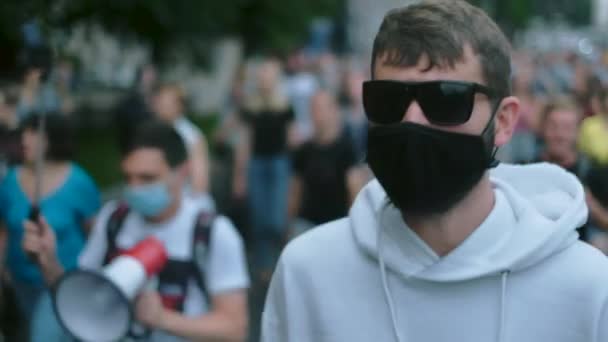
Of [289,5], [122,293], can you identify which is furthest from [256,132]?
[289,5]

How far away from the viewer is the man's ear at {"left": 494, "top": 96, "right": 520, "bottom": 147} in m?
2.14

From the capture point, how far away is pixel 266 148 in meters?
9.84

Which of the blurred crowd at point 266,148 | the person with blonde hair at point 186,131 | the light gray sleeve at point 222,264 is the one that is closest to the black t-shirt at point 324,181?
the blurred crowd at point 266,148

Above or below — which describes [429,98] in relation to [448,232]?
above

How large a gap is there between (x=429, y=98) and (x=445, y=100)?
0.03m

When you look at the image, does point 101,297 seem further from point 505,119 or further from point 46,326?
point 505,119

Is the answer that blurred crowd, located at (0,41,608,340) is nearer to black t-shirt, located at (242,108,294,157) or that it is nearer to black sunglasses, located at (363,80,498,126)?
black t-shirt, located at (242,108,294,157)

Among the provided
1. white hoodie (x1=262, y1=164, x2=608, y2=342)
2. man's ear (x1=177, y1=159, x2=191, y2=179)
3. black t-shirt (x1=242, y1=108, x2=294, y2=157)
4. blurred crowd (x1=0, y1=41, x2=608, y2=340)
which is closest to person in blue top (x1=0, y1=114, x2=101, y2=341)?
blurred crowd (x1=0, y1=41, x2=608, y2=340)

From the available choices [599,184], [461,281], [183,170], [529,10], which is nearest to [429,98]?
[461,281]

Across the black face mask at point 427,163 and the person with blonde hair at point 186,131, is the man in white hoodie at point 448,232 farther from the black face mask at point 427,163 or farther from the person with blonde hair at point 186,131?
the person with blonde hair at point 186,131

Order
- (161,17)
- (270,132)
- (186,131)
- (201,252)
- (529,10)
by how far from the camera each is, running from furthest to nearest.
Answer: (529,10)
(161,17)
(270,132)
(186,131)
(201,252)

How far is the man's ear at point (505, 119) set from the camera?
2141 mm

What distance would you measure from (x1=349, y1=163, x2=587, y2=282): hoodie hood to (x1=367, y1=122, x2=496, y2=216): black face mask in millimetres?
66

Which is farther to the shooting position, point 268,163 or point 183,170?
point 268,163
